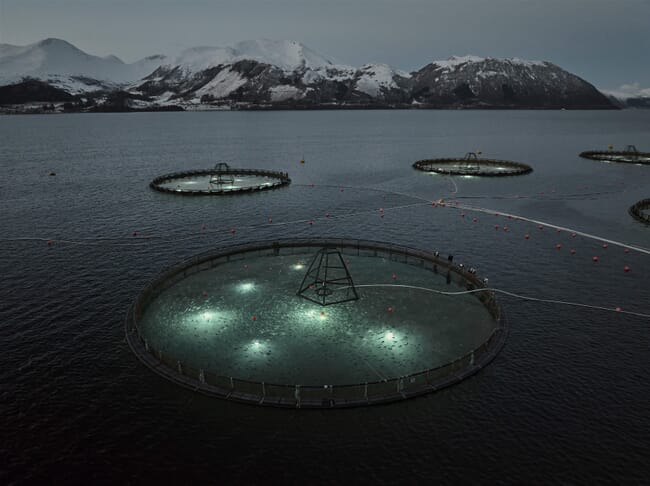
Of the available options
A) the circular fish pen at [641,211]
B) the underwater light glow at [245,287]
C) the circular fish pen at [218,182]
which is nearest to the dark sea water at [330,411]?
the circular fish pen at [641,211]

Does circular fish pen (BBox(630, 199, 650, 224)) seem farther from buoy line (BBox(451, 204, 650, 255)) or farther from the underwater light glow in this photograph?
the underwater light glow

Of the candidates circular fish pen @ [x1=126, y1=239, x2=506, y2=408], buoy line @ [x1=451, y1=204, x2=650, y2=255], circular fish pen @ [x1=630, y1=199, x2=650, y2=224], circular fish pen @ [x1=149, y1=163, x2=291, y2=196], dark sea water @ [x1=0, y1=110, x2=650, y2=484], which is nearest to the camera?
dark sea water @ [x1=0, y1=110, x2=650, y2=484]

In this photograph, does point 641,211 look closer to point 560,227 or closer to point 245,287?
point 560,227

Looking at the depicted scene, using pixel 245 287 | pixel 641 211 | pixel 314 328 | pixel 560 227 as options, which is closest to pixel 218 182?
pixel 245 287

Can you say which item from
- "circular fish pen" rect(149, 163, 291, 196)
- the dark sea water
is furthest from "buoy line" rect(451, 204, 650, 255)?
"circular fish pen" rect(149, 163, 291, 196)

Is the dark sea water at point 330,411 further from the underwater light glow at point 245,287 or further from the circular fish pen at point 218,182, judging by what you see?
the circular fish pen at point 218,182

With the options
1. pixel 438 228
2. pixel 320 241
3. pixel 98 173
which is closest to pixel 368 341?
pixel 320 241
